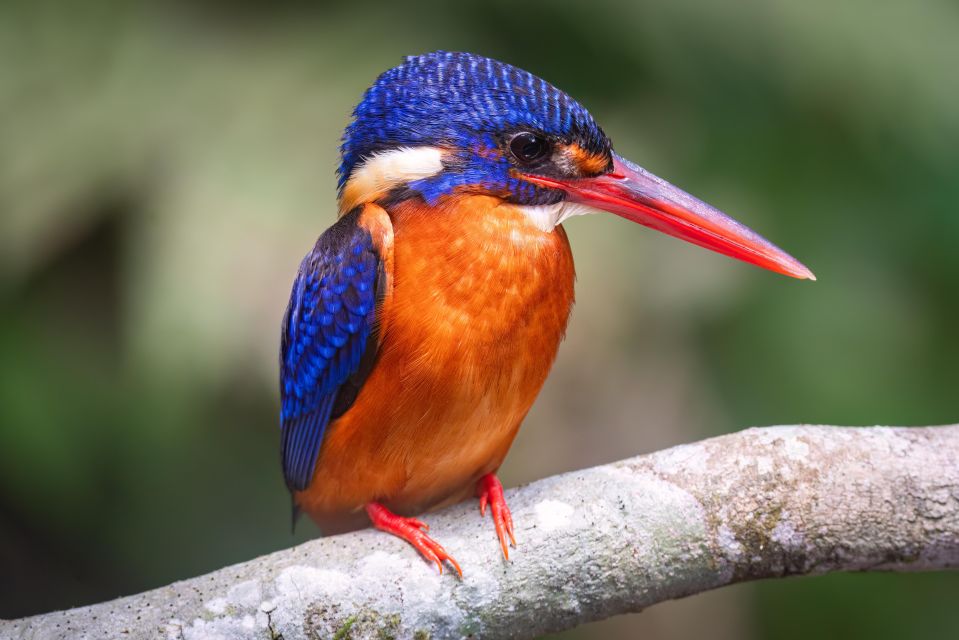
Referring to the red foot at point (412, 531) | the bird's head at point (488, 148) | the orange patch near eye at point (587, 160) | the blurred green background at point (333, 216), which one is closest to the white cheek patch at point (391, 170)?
the bird's head at point (488, 148)

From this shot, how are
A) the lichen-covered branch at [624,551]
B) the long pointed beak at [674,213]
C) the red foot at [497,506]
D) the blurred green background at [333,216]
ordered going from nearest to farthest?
the lichen-covered branch at [624,551], the red foot at [497,506], the long pointed beak at [674,213], the blurred green background at [333,216]

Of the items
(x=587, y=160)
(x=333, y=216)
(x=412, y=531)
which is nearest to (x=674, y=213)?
(x=587, y=160)

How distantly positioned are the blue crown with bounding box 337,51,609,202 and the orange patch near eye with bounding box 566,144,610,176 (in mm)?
12

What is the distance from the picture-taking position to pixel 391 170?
5.51ft

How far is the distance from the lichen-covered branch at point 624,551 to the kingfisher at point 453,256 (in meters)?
0.08

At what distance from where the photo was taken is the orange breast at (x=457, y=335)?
5.34 feet

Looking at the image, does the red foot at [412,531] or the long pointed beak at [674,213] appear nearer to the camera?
the red foot at [412,531]

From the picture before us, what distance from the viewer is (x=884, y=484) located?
1.61 metres

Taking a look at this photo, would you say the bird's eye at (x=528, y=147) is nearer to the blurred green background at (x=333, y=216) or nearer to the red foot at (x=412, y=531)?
the red foot at (x=412, y=531)

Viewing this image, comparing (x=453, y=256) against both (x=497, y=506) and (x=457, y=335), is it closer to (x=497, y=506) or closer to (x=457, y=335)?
(x=457, y=335)

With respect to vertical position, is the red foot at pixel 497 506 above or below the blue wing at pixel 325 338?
below

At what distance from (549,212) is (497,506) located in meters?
0.54

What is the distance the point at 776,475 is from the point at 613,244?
44.8 inches

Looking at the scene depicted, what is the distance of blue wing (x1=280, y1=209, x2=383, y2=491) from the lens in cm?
167
